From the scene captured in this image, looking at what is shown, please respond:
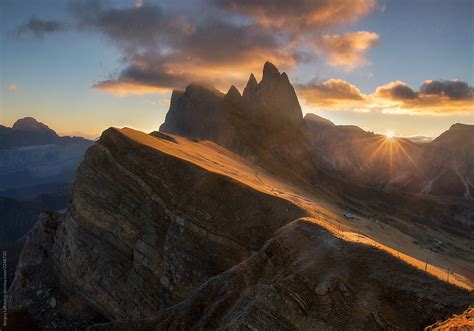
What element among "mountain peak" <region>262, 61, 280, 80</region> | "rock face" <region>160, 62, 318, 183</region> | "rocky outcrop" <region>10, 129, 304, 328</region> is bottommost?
"rocky outcrop" <region>10, 129, 304, 328</region>

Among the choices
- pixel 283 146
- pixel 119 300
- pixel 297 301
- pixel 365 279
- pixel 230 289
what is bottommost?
pixel 119 300

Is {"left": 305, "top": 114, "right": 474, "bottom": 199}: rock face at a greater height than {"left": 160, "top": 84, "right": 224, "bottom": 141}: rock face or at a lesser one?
lesser

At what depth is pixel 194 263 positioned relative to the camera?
31.3 m

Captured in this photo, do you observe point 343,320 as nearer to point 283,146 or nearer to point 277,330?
point 277,330

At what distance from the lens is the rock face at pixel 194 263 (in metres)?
14.7

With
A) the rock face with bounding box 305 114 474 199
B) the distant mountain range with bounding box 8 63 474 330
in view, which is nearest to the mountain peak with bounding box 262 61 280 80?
the distant mountain range with bounding box 8 63 474 330

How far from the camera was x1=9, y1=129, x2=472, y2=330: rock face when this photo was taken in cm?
1466

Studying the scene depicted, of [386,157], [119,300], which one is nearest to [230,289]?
[119,300]

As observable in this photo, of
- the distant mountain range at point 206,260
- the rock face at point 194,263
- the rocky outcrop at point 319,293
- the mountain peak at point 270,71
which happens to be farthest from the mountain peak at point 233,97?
the rocky outcrop at point 319,293

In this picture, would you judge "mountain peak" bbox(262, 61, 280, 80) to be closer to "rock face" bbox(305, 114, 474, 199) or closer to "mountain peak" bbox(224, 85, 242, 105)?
"mountain peak" bbox(224, 85, 242, 105)

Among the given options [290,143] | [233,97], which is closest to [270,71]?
[233,97]

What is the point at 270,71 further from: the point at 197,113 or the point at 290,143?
the point at 197,113

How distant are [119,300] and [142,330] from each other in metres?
14.5

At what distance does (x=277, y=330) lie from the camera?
14.6 metres
